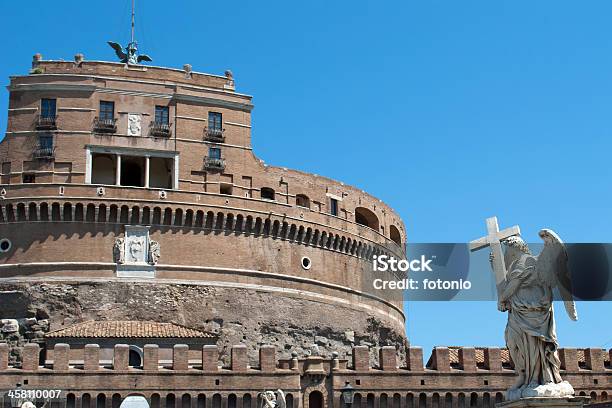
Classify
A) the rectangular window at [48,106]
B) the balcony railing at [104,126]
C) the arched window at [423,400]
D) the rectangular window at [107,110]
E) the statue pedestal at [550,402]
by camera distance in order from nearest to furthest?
the statue pedestal at [550,402] < the arched window at [423,400] < the balcony railing at [104,126] < the rectangular window at [48,106] < the rectangular window at [107,110]

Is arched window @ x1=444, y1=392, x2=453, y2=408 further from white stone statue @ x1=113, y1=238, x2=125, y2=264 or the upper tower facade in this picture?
white stone statue @ x1=113, y1=238, x2=125, y2=264

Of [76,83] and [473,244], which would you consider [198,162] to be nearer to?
[76,83]

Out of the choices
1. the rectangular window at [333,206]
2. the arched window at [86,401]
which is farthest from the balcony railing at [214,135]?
the arched window at [86,401]

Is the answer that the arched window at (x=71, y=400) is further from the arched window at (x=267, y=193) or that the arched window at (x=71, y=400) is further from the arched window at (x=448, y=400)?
the arched window at (x=267, y=193)

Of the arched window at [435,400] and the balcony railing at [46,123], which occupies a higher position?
the balcony railing at [46,123]

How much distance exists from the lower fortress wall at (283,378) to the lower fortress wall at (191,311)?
6.28 metres

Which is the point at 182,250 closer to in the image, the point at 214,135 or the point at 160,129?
the point at 160,129

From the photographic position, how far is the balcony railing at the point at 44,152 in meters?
53.9

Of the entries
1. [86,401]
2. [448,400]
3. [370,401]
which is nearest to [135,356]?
[86,401]

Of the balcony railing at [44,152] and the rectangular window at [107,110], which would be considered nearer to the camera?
the balcony railing at [44,152]

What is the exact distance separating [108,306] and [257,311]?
26.9 feet

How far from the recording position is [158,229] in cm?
5369

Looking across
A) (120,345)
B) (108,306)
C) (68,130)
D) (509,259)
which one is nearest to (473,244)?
(509,259)

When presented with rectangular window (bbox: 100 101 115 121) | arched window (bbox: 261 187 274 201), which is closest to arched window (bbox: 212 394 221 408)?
arched window (bbox: 261 187 274 201)
